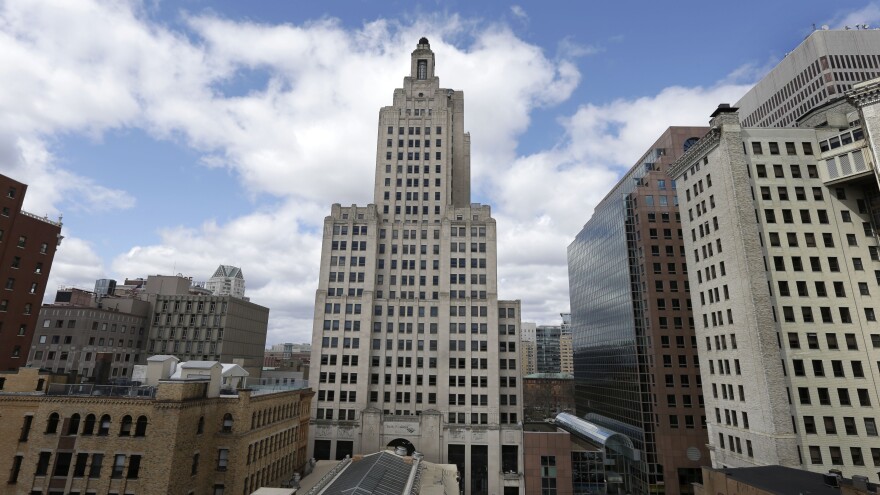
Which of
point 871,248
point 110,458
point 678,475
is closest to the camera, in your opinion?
point 110,458

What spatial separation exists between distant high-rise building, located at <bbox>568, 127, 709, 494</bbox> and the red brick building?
10944cm

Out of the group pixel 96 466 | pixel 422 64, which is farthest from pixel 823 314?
pixel 422 64

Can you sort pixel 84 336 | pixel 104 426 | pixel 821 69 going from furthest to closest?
pixel 84 336, pixel 821 69, pixel 104 426

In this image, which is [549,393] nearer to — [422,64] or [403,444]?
[403,444]

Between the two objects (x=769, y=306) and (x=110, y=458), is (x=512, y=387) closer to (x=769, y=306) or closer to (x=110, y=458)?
(x=769, y=306)

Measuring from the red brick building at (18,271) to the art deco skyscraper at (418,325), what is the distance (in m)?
46.4

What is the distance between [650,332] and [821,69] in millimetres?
70617

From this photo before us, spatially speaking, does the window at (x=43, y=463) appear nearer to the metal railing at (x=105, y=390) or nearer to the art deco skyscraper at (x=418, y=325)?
the metal railing at (x=105, y=390)

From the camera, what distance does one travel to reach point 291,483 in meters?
59.3

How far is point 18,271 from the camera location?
7231cm

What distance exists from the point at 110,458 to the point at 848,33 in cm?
15106

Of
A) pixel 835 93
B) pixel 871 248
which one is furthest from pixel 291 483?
pixel 835 93

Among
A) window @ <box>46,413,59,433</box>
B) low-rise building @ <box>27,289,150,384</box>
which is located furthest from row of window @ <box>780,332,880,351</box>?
low-rise building @ <box>27,289,150,384</box>

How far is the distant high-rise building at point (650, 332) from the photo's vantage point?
274 ft
